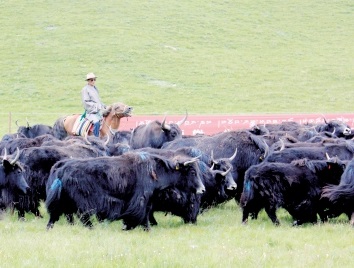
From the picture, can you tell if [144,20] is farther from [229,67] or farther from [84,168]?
[84,168]

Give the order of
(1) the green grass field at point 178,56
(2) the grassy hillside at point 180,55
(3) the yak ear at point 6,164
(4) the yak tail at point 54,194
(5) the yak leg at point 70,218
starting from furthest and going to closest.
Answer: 1. (2) the grassy hillside at point 180,55
2. (1) the green grass field at point 178,56
3. (3) the yak ear at point 6,164
4. (5) the yak leg at point 70,218
5. (4) the yak tail at point 54,194

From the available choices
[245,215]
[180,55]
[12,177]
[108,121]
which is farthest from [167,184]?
[180,55]

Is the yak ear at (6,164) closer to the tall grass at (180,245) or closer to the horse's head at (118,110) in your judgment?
the tall grass at (180,245)

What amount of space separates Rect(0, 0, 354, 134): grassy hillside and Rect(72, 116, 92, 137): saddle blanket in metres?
10.0

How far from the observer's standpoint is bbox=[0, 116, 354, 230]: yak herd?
8.52m

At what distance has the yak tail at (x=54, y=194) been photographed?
8.46 meters

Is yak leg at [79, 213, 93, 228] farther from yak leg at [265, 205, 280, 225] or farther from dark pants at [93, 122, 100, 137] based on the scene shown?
dark pants at [93, 122, 100, 137]

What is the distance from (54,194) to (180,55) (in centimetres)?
2955

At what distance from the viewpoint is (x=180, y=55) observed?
3759 centimetres

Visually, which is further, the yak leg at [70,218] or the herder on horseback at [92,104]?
the herder on horseback at [92,104]

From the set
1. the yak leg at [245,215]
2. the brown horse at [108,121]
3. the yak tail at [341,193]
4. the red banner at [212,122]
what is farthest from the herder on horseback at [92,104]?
the yak tail at [341,193]

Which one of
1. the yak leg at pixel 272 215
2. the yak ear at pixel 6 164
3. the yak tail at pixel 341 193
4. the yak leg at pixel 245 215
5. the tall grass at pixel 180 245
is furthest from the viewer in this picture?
the yak ear at pixel 6 164

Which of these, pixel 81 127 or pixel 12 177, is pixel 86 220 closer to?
pixel 12 177

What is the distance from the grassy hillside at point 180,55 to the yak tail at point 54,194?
1677 cm
